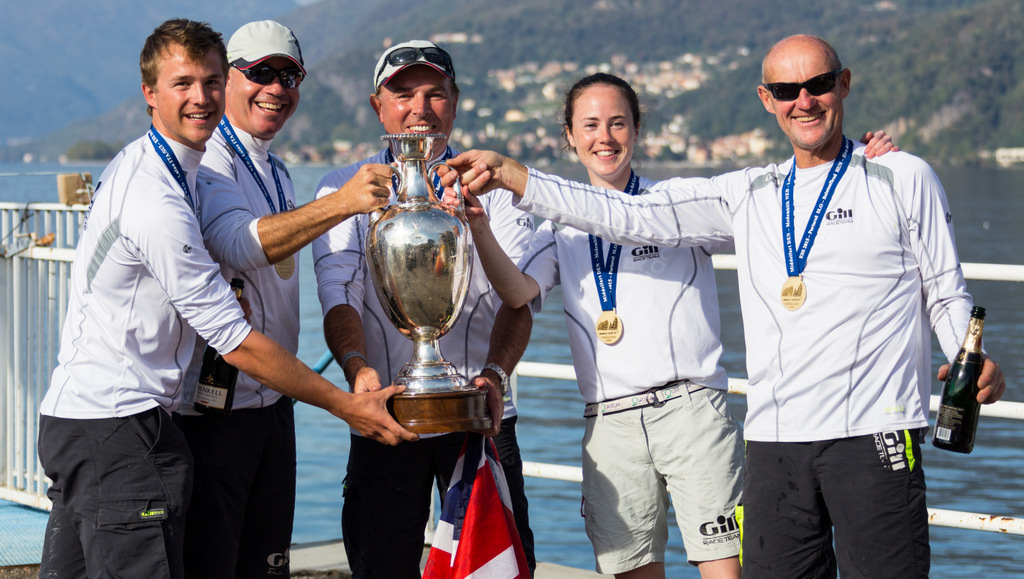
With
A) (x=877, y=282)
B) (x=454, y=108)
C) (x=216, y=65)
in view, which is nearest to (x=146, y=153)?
(x=216, y=65)

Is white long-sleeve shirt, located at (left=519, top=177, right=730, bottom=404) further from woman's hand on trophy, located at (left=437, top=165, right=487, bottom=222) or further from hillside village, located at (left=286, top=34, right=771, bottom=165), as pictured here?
hillside village, located at (left=286, top=34, right=771, bottom=165)

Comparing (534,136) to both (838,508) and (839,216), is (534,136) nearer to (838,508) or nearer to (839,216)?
(839,216)

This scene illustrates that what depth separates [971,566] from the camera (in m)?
9.25

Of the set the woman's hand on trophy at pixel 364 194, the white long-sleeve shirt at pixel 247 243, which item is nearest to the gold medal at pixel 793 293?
the woman's hand on trophy at pixel 364 194

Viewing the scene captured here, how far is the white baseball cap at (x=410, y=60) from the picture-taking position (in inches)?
140

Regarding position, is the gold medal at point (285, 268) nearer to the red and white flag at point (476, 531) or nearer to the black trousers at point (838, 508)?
the red and white flag at point (476, 531)

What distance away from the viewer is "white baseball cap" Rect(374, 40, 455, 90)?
11.6 feet

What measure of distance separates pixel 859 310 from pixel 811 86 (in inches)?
27.3

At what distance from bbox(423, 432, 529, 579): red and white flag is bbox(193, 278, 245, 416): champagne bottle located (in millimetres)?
740

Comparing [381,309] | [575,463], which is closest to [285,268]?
[381,309]

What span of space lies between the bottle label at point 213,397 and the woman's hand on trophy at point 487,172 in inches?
37.9

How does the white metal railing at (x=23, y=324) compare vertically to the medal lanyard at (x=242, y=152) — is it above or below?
below

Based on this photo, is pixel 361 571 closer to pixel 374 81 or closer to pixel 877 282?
pixel 374 81

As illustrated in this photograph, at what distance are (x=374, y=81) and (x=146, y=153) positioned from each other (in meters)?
0.84
